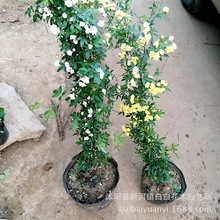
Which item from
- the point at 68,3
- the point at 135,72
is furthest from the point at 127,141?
the point at 68,3

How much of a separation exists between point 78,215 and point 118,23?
1.43m

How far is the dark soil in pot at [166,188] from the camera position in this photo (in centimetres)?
239

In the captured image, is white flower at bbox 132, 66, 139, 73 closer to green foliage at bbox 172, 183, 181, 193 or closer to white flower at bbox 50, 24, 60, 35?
white flower at bbox 50, 24, 60, 35

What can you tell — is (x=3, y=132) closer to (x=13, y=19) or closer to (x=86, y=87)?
(x=86, y=87)

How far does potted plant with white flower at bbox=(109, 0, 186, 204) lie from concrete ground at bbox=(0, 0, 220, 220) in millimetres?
189

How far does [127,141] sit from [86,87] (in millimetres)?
1172

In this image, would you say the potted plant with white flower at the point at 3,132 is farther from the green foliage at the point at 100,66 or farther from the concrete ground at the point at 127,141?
the green foliage at the point at 100,66

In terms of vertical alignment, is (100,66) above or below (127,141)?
above

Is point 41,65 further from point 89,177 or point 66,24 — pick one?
point 66,24

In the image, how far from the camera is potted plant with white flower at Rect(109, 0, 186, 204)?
5.98 ft

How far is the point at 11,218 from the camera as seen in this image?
2.37 m

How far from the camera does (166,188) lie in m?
2.43

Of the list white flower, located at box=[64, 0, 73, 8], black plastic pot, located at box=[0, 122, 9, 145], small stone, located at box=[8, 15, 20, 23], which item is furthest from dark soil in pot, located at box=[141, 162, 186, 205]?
small stone, located at box=[8, 15, 20, 23]

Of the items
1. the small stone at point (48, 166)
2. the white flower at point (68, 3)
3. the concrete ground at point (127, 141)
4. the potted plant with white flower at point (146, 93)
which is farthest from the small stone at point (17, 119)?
the white flower at point (68, 3)
